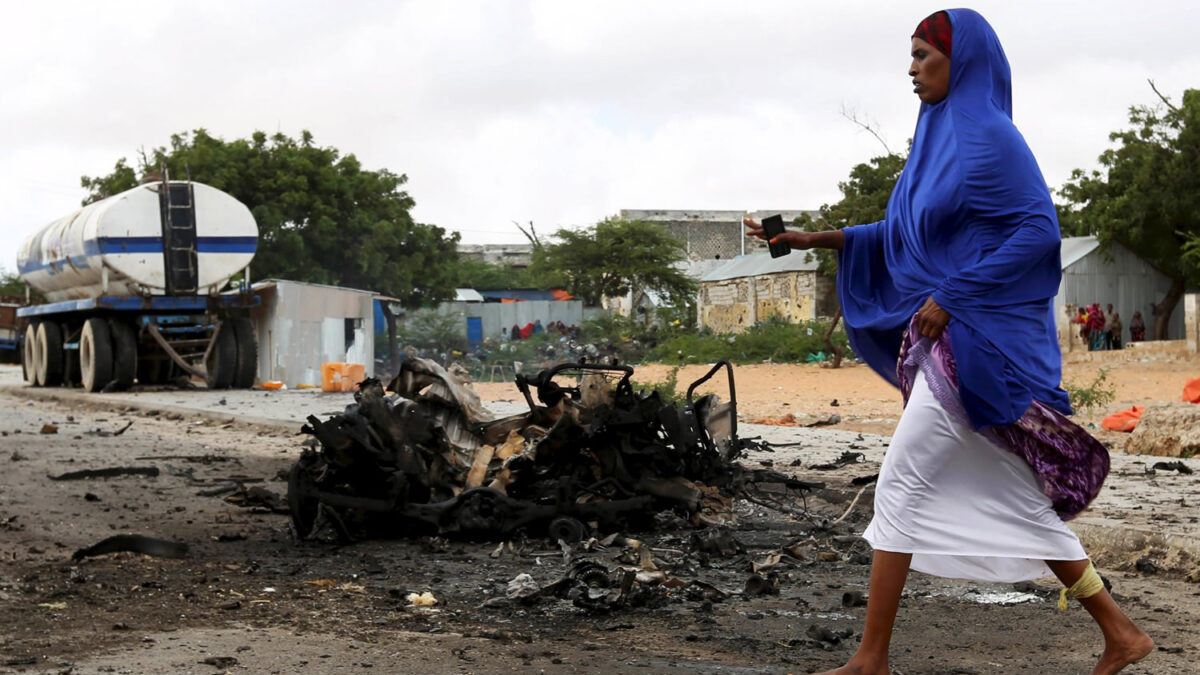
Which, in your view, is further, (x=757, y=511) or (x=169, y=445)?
(x=169, y=445)

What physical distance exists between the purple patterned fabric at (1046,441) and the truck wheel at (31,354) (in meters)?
23.8

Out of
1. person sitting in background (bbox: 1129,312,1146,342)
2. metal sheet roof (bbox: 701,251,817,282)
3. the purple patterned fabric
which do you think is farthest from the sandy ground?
metal sheet roof (bbox: 701,251,817,282)

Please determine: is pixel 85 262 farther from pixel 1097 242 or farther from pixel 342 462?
pixel 1097 242

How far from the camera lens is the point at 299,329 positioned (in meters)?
24.1

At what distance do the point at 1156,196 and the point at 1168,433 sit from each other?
2598 centimetres

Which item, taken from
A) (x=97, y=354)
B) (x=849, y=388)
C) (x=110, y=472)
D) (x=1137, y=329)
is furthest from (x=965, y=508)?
(x=1137, y=329)

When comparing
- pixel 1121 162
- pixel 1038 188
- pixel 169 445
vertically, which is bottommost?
pixel 169 445

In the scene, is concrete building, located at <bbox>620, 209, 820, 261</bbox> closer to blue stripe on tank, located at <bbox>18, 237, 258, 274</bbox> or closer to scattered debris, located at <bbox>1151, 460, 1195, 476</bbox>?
blue stripe on tank, located at <bbox>18, 237, 258, 274</bbox>

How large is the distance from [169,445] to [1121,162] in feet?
100

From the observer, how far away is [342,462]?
572 cm

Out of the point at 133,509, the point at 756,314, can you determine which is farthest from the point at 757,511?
the point at 756,314

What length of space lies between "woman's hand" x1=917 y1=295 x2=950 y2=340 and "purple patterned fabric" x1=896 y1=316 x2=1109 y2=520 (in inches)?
0.9

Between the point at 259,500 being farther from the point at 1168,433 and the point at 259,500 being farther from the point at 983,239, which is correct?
the point at 1168,433

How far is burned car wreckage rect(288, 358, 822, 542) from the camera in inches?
223
